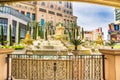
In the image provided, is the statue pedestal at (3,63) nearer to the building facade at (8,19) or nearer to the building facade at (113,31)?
the building facade at (8,19)

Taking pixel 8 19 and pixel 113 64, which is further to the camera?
pixel 8 19

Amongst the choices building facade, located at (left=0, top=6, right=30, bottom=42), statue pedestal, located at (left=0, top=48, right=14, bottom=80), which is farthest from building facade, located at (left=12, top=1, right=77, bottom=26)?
statue pedestal, located at (left=0, top=48, right=14, bottom=80)

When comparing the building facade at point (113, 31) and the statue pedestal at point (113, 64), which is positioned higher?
the building facade at point (113, 31)

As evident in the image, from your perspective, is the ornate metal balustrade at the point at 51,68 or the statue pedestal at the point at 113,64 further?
the ornate metal balustrade at the point at 51,68

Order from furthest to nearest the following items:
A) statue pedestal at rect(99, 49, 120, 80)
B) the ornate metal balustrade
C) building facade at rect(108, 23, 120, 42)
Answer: building facade at rect(108, 23, 120, 42)
the ornate metal balustrade
statue pedestal at rect(99, 49, 120, 80)

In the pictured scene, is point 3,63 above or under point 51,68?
above

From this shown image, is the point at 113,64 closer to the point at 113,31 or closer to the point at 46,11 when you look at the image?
the point at 113,31

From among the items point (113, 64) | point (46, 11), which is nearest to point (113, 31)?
point (46, 11)

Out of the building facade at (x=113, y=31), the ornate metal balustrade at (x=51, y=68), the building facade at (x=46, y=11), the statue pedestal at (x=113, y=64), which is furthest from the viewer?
the building facade at (x=46, y=11)

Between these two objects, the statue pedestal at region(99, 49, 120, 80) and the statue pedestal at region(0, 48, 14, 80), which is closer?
the statue pedestal at region(99, 49, 120, 80)

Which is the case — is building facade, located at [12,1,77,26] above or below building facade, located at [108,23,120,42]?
above

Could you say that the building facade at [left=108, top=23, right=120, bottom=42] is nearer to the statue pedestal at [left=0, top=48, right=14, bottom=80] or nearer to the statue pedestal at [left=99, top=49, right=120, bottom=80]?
the statue pedestal at [left=99, top=49, right=120, bottom=80]

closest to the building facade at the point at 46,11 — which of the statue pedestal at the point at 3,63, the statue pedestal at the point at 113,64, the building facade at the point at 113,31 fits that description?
the building facade at the point at 113,31

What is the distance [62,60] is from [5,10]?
33548 millimetres
